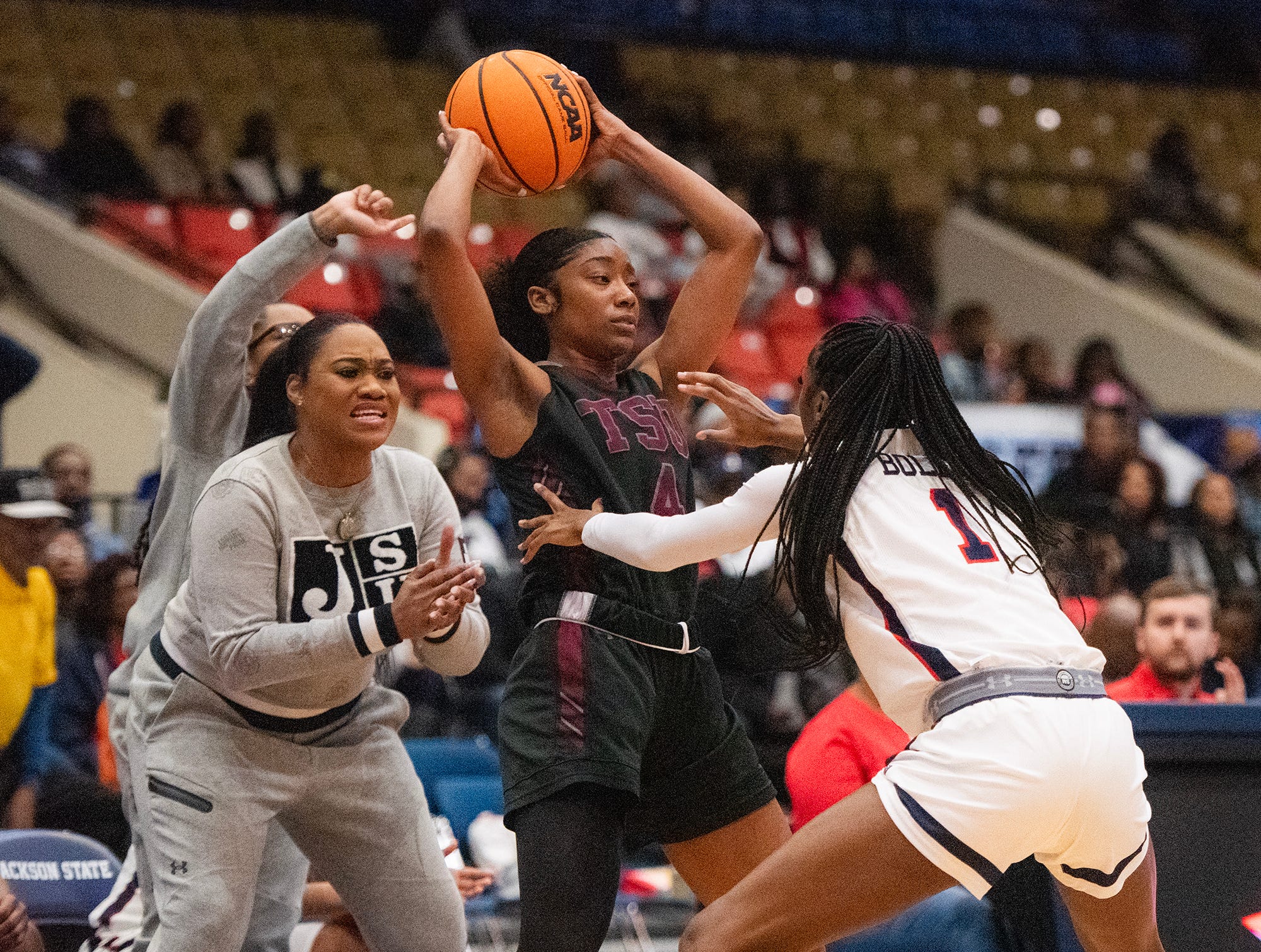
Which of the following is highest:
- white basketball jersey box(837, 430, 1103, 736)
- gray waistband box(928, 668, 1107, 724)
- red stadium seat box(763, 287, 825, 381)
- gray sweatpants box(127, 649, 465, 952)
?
red stadium seat box(763, 287, 825, 381)

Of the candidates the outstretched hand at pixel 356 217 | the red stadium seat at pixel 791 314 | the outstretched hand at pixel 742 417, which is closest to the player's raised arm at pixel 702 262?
the outstretched hand at pixel 742 417

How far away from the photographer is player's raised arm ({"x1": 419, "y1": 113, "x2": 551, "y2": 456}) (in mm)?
3541

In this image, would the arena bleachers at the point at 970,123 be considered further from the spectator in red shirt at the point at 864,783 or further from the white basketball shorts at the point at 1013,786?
the white basketball shorts at the point at 1013,786

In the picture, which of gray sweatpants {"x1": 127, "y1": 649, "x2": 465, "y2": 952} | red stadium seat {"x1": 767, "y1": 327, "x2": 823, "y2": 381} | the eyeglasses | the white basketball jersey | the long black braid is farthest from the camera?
Result: red stadium seat {"x1": 767, "y1": 327, "x2": 823, "y2": 381}

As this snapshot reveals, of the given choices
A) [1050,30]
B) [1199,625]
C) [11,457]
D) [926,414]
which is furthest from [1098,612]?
[1050,30]

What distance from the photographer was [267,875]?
3.90 metres

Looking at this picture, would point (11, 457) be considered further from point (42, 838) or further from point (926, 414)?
point (926, 414)

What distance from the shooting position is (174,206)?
10336 millimetres

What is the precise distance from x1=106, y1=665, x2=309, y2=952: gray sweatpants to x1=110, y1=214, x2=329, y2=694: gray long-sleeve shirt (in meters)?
0.13

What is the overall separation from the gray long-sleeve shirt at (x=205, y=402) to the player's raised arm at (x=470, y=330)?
368 mm

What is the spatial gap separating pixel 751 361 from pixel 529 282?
23.4ft

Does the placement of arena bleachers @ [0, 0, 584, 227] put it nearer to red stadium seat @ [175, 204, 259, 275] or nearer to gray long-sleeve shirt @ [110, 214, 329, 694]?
red stadium seat @ [175, 204, 259, 275]

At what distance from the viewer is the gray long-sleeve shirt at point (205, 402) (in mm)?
3748

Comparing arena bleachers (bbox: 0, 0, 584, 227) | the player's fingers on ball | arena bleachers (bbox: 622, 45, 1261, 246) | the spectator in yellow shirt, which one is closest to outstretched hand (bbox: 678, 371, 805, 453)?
the player's fingers on ball
